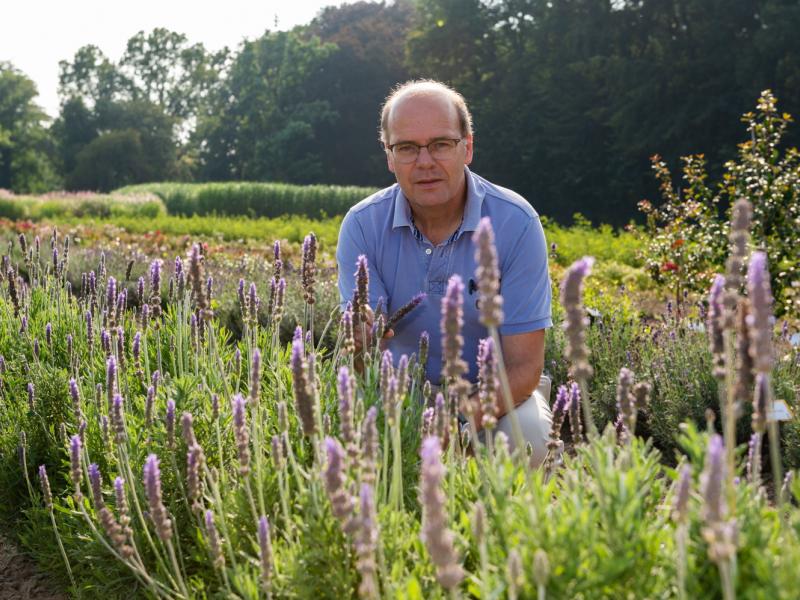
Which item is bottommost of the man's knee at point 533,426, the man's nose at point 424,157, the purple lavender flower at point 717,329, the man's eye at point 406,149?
the man's knee at point 533,426

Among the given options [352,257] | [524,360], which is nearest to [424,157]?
[352,257]

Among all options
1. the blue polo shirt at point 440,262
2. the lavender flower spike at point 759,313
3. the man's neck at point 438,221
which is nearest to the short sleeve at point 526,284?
the blue polo shirt at point 440,262

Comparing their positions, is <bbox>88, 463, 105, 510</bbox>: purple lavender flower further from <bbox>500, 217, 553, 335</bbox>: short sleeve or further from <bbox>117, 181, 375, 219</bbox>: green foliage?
<bbox>117, 181, 375, 219</bbox>: green foliage

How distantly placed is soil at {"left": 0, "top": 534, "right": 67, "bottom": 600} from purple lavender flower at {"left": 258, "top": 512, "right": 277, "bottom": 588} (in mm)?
1790

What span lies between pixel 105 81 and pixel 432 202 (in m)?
86.9

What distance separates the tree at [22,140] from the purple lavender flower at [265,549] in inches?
A: 2616

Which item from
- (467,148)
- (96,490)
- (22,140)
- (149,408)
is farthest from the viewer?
(22,140)

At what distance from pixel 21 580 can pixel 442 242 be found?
7.73ft

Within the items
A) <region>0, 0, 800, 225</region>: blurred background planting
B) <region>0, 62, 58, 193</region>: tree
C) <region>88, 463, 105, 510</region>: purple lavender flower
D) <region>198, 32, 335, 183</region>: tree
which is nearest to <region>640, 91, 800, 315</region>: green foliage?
<region>88, 463, 105, 510</region>: purple lavender flower

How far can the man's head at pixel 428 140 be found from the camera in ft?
11.5

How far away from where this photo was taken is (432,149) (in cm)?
355

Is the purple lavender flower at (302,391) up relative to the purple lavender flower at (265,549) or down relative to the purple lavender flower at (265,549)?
up

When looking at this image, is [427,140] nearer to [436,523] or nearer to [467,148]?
[467,148]

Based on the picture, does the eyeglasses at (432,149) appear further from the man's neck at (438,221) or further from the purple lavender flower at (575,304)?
the purple lavender flower at (575,304)
